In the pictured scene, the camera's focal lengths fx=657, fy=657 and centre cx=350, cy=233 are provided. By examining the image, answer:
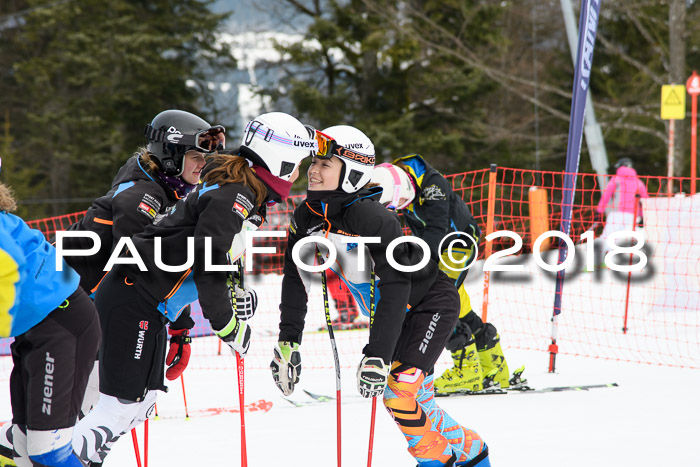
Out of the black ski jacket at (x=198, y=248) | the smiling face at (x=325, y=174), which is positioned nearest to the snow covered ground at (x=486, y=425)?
the black ski jacket at (x=198, y=248)

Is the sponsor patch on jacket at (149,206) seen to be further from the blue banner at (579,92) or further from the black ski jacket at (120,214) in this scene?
the blue banner at (579,92)

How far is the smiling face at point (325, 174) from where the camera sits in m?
3.29

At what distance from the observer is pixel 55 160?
18984mm

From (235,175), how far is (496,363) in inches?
141

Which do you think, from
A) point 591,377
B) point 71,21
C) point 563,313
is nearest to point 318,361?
point 591,377

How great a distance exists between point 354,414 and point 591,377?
253 cm

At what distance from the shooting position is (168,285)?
3098 millimetres

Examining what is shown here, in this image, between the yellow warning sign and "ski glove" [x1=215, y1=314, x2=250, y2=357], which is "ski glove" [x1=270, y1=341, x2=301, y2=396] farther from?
the yellow warning sign

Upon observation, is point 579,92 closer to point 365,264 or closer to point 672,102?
point 365,264

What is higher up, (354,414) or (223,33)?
(223,33)

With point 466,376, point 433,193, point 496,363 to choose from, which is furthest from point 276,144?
point 496,363

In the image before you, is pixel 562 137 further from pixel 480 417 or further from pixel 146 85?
pixel 480 417

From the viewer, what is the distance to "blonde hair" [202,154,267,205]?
9.82 ft

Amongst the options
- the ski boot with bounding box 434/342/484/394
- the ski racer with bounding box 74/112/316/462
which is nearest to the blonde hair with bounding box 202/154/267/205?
the ski racer with bounding box 74/112/316/462
